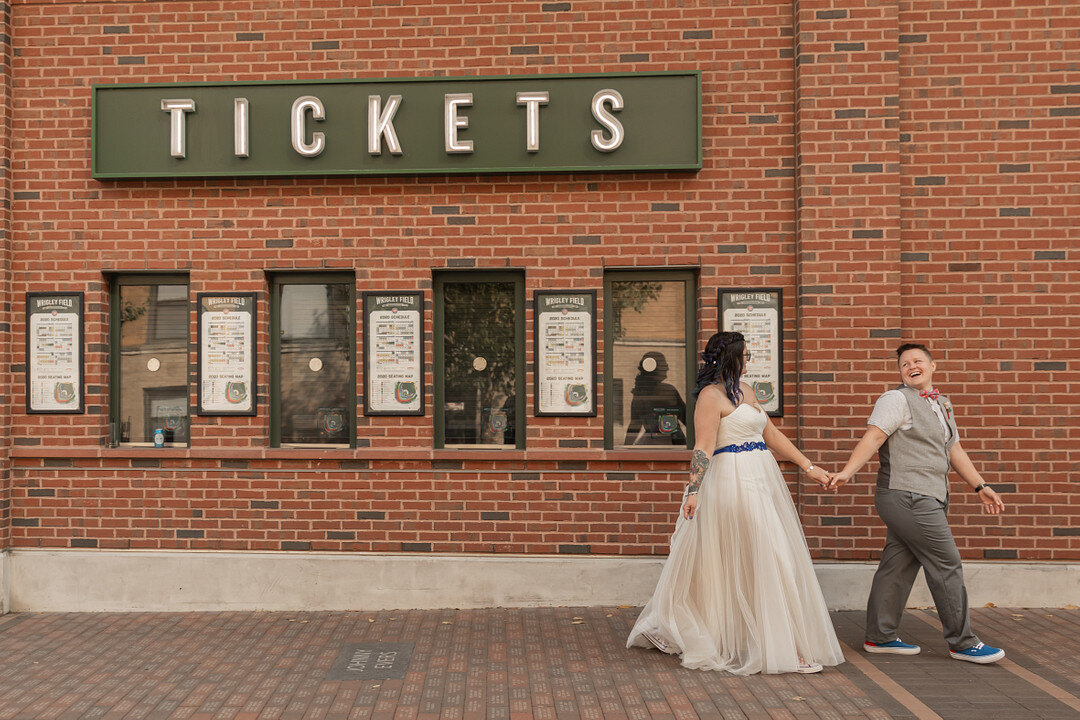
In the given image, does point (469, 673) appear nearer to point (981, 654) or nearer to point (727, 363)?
point (727, 363)

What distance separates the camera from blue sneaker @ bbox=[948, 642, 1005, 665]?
493 centimetres

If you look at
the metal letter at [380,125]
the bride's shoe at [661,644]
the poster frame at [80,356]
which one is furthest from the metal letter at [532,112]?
the poster frame at [80,356]

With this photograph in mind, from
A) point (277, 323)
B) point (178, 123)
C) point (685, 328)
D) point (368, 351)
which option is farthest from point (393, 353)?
point (178, 123)

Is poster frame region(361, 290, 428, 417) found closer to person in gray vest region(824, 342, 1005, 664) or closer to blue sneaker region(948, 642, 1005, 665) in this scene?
person in gray vest region(824, 342, 1005, 664)

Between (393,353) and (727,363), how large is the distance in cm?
278

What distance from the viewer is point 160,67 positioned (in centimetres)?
662

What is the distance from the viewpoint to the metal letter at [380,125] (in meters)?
6.38

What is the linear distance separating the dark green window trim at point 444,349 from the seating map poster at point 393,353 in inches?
7.0

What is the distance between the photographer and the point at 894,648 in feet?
17.1

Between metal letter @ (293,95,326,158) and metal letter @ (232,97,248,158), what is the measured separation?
398 millimetres

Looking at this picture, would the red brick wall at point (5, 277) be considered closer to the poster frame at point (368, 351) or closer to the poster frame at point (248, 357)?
the poster frame at point (248, 357)

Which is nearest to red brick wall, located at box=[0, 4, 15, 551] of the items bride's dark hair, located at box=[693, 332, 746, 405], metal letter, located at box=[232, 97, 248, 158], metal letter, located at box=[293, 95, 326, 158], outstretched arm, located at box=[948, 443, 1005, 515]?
metal letter, located at box=[232, 97, 248, 158]

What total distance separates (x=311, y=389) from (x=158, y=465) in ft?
4.46

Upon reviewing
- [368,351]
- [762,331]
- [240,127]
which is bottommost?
[368,351]
